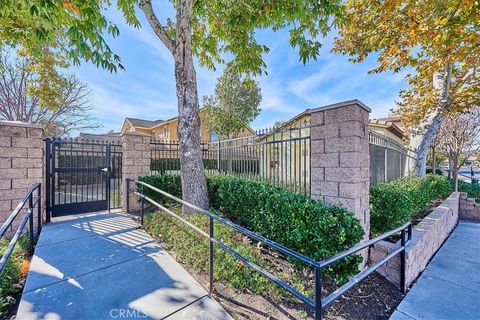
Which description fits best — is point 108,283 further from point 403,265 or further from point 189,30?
point 189,30

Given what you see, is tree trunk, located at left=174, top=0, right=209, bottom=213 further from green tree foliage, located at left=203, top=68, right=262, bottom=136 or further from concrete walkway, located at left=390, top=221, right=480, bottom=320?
green tree foliage, located at left=203, top=68, right=262, bottom=136

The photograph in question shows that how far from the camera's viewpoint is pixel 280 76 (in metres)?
11.4

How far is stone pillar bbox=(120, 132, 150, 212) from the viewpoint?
588cm

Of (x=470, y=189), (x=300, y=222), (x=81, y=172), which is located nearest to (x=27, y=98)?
(x=81, y=172)

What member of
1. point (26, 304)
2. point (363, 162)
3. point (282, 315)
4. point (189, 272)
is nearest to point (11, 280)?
point (26, 304)

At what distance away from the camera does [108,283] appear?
2715 millimetres

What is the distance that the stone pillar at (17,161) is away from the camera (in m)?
4.07

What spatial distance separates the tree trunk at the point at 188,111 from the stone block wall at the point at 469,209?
9078 mm

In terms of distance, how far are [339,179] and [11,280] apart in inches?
173

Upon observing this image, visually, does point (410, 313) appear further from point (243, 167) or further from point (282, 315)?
point (243, 167)

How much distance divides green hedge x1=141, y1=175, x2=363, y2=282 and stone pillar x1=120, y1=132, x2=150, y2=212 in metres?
3.03

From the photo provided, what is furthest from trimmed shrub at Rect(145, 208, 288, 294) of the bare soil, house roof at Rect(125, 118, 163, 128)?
house roof at Rect(125, 118, 163, 128)

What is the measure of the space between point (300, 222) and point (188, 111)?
320cm
